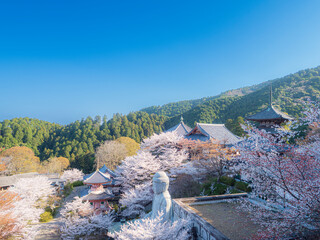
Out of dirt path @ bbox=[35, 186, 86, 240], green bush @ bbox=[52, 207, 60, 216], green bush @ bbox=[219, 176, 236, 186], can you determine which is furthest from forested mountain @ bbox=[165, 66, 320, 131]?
dirt path @ bbox=[35, 186, 86, 240]

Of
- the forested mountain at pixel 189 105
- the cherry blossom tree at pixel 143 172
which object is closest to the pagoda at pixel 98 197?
the cherry blossom tree at pixel 143 172

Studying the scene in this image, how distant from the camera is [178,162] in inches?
557

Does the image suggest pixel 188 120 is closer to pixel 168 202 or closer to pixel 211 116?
pixel 211 116

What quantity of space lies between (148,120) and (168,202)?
5928 centimetres

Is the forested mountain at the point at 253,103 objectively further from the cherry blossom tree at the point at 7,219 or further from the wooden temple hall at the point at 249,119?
the cherry blossom tree at the point at 7,219

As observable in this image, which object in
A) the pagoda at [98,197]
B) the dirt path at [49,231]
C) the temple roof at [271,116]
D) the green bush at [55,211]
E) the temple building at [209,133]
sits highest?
the temple roof at [271,116]

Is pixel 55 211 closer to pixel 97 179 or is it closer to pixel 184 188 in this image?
pixel 97 179

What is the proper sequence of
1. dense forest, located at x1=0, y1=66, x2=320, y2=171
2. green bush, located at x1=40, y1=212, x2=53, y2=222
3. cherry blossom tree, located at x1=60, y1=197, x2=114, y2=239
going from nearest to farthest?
cherry blossom tree, located at x1=60, y1=197, x2=114, y2=239 → green bush, located at x1=40, y1=212, x2=53, y2=222 → dense forest, located at x1=0, y1=66, x2=320, y2=171

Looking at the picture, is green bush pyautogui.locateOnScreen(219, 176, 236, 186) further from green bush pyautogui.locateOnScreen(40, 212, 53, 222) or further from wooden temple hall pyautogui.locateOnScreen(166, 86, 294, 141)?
green bush pyautogui.locateOnScreen(40, 212, 53, 222)

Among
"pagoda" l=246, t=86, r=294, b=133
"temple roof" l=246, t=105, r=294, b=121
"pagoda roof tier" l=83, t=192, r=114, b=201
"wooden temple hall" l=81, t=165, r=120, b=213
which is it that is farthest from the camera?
"wooden temple hall" l=81, t=165, r=120, b=213

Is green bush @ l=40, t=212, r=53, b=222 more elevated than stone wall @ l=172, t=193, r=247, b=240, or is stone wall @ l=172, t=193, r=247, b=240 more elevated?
stone wall @ l=172, t=193, r=247, b=240

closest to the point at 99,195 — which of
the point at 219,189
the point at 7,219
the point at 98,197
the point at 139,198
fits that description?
the point at 98,197

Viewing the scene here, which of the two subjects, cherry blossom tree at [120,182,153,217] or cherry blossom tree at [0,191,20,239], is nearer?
cherry blossom tree at [0,191,20,239]

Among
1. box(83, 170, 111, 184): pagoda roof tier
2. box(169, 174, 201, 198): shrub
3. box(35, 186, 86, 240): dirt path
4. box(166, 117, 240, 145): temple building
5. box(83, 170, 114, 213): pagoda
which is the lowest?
box(35, 186, 86, 240): dirt path
